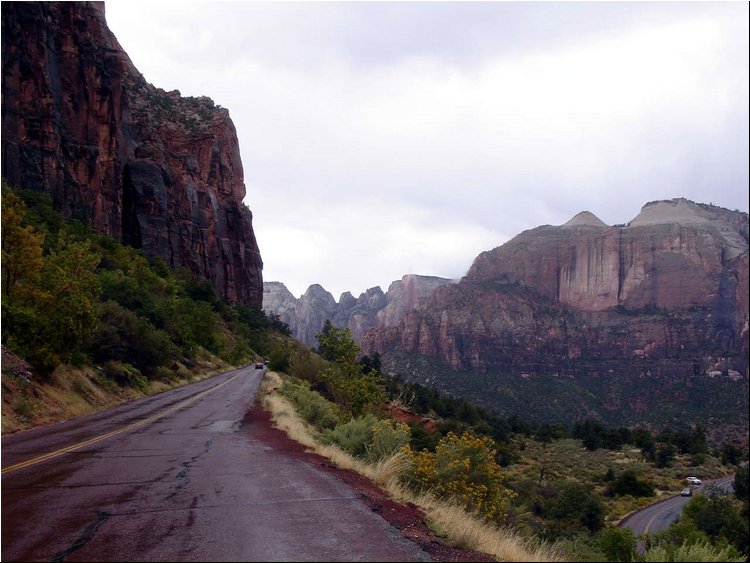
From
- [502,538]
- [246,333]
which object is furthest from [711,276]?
[502,538]

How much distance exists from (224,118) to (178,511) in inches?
5168

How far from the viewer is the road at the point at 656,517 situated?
3603 cm

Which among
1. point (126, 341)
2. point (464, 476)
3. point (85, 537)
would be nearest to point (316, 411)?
point (464, 476)

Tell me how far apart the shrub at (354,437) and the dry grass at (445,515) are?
1.48 feet

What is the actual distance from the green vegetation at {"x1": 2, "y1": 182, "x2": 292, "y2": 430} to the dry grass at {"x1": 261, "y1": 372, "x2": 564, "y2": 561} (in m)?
9.88

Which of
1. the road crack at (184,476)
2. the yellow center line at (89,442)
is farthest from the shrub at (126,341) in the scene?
the road crack at (184,476)

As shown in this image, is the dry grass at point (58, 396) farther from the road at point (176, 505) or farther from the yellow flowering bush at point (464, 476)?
the yellow flowering bush at point (464, 476)

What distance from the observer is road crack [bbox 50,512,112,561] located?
22.0 ft

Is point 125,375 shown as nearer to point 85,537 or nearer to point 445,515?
point 85,537

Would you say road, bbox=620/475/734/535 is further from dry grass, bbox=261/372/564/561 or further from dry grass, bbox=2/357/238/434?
dry grass, bbox=2/357/238/434

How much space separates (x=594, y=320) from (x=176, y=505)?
18379 cm

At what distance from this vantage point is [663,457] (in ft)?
199

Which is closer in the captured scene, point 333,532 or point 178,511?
point 333,532

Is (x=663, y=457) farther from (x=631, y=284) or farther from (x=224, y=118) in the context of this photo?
(x=631, y=284)
